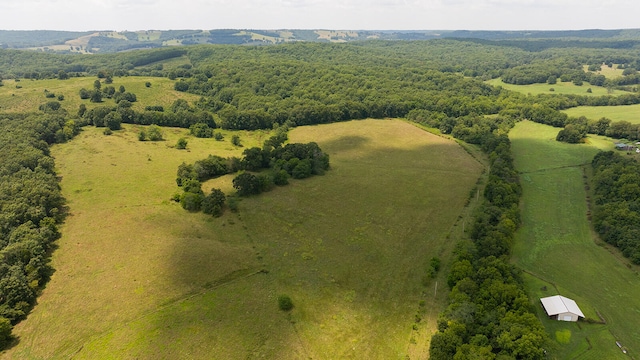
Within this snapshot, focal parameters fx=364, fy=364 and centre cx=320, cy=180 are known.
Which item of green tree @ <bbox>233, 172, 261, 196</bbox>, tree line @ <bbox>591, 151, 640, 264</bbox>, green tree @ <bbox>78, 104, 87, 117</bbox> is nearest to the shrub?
green tree @ <bbox>233, 172, 261, 196</bbox>

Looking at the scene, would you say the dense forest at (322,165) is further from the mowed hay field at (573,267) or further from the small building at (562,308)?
the small building at (562,308)

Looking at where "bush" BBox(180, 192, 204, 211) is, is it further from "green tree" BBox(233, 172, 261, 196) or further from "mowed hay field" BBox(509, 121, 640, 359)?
"mowed hay field" BBox(509, 121, 640, 359)

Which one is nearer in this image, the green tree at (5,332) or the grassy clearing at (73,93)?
the green tree at (5,332)

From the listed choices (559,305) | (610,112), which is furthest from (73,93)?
(610,112)

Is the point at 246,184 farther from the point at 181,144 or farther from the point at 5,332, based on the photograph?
the point at 5,332

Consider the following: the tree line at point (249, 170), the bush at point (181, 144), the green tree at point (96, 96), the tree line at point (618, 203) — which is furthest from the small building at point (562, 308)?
the green tree at point (96, 96)
